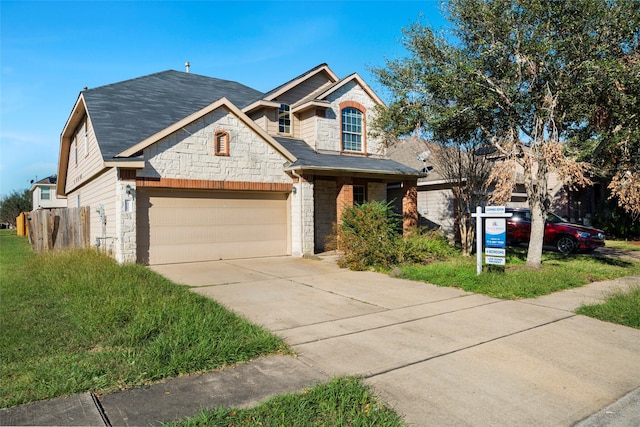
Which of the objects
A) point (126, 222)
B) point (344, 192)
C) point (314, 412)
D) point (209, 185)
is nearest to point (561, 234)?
point (344, 192)

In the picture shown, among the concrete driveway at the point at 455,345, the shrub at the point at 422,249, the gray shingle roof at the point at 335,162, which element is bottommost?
the concrete driveway at the point at 455,345

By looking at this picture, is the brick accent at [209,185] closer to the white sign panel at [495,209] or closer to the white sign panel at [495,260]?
the white sign panel at [495,209]

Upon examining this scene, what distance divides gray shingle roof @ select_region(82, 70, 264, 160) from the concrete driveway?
6232 millimetres

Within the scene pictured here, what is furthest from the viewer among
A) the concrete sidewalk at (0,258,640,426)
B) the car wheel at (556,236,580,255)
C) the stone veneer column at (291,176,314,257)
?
the car wheel at (556,236,580,255)

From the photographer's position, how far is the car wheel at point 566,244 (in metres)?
16.1

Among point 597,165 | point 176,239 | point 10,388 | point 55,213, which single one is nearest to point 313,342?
point 10,388

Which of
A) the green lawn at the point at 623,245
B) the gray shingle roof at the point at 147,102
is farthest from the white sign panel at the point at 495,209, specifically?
the green lawn at the point at 623,245

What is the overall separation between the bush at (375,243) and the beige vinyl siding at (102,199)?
21.4ft

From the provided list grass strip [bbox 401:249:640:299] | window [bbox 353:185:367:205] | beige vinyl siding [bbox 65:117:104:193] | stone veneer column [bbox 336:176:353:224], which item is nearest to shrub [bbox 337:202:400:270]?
grass strip [bbox 401:249:640:299]

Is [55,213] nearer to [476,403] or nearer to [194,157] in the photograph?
[194,157]

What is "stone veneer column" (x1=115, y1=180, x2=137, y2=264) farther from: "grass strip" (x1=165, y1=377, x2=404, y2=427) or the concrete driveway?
"grass strip" (x1=165, y1=377, x2=404, y2=427)

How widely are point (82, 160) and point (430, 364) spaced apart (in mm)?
17023

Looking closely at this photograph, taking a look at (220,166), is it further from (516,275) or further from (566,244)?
(566,244)

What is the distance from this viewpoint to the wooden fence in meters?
14.9
